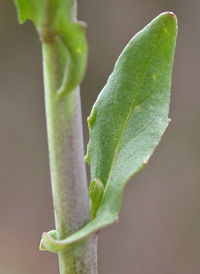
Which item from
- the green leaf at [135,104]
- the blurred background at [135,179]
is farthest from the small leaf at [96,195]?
the blurred background at [135,179]

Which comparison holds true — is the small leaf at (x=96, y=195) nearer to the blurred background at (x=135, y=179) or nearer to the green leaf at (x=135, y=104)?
the green leaf at (x=135, y=104)

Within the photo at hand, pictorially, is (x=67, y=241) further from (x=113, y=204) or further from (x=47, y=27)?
(x=47, y=27)

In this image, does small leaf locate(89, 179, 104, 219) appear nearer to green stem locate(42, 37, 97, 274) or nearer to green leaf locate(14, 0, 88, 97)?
green stem locate(42, 37, 97, 274)

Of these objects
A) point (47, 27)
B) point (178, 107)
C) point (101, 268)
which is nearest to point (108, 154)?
point (47, 27)

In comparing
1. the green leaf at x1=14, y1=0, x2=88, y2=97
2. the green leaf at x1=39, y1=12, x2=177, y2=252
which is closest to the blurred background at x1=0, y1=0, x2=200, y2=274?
the green leaf at x1=39, y1=12, x2=177, y2=252

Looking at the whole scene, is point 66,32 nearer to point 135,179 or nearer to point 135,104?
point 135,104
